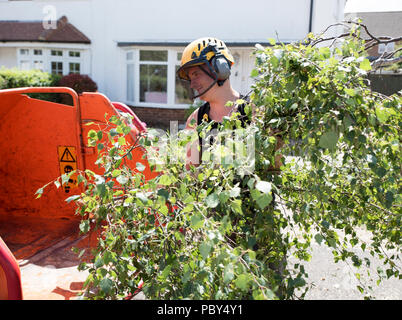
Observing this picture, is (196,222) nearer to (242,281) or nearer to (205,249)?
(205,249)

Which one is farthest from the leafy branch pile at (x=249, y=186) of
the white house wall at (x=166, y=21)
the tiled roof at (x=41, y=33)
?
the tiled roof at (x=41, y=33)

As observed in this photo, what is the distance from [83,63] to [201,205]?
52.2ft

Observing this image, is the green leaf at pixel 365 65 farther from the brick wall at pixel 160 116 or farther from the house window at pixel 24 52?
the house window at pixel 24 52

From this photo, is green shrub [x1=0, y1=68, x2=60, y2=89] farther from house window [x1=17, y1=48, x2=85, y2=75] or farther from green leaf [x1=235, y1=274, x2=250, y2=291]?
green leaf [x1=235, y1=274, x2=250, y2=291]

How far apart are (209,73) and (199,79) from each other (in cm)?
9

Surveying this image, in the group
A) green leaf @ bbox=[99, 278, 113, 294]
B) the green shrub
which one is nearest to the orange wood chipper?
green leaf @ bbox=[99, 278, 113, 294]

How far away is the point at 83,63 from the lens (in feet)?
52.5

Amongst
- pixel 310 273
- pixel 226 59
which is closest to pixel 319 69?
pixel 226 59

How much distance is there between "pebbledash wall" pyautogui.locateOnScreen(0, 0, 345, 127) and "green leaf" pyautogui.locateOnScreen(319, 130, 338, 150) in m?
12.7

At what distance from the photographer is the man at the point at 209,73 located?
2.53m

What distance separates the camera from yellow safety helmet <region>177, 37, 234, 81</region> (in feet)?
8.29

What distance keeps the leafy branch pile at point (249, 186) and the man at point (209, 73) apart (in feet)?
2.24

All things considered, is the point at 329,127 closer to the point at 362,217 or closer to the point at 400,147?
the point at 400,147

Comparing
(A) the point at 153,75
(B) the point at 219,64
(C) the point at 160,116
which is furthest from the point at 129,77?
(B) the point at 219,64
